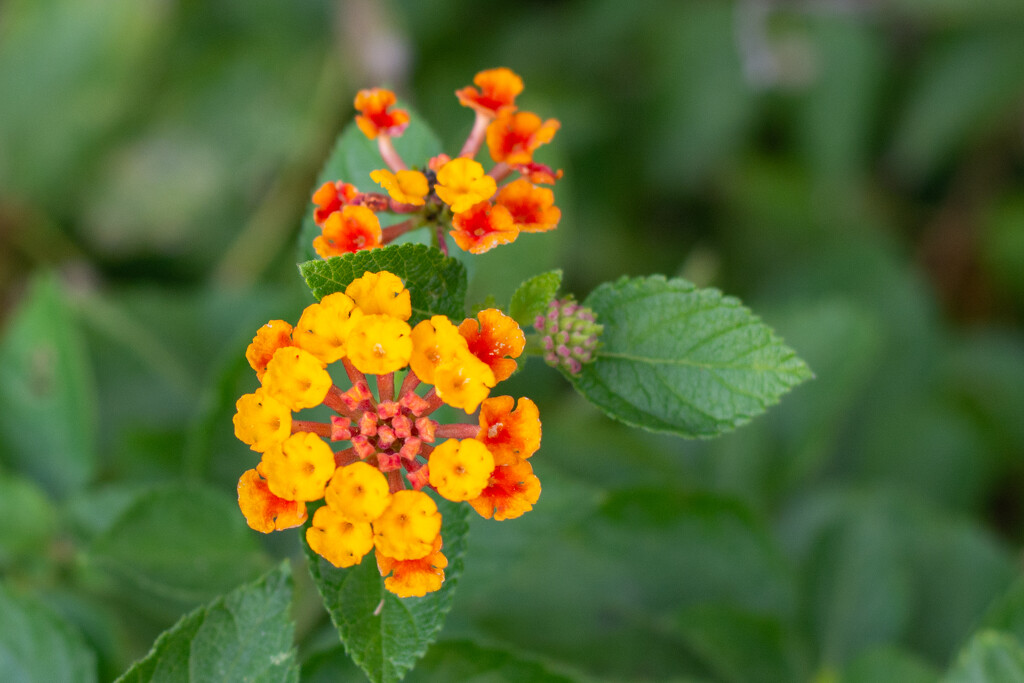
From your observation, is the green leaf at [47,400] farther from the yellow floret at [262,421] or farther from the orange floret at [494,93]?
the orange floret at [494,93]

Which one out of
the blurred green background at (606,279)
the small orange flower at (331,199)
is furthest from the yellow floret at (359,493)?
the blurred green background at (606,279)

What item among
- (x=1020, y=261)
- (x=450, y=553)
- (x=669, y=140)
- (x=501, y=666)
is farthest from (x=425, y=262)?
(x=1020, y=261)

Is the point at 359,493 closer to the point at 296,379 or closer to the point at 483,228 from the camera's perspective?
the point at 296,379

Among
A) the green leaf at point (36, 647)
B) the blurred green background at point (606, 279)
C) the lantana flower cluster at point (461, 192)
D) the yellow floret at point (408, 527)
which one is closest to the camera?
the yellow floret at point (408, 527)

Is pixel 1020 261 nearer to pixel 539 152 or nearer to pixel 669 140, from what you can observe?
pixel 669 140

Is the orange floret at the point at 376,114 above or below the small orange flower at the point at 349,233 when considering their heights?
above

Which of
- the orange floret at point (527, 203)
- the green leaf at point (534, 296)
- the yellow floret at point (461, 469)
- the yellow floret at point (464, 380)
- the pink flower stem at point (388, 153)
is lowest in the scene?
the yellow floret at point (461, 469)

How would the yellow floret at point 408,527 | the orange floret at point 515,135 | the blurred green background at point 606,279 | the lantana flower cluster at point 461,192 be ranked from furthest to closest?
the blurred green background at point 606,279, the orange floret at point 515,135, the lantana flower cluster at point 461,192, the yellow floret at point 408,527

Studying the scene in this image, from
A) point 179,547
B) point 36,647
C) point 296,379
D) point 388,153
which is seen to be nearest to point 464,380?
point 296,379

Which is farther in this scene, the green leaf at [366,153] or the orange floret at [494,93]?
the green leaf at [366,153]
